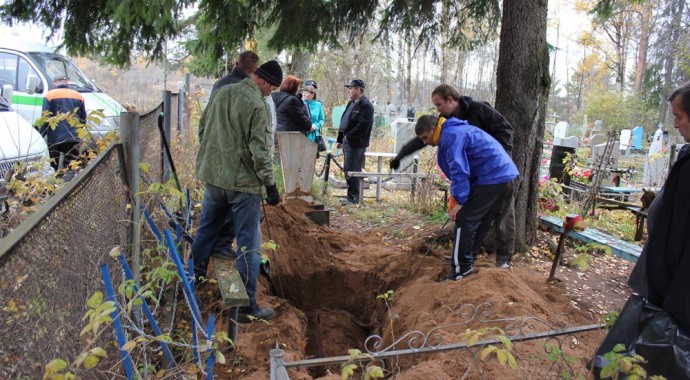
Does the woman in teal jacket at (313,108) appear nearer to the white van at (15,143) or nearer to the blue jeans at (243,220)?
the white van at (15,143)

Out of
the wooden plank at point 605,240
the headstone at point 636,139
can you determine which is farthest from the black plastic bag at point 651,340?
the headstone at point 636,139

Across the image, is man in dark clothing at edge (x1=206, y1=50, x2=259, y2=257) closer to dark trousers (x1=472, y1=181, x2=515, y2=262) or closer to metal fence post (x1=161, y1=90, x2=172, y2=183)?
metal fence post (x1=161, y1=90, x2=172, y2=183)

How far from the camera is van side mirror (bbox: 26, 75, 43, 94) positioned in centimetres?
998

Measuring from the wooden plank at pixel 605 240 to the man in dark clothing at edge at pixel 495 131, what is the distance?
926 millimetres

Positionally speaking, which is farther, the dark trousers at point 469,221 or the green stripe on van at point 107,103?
the green stripe on van at point 107,103

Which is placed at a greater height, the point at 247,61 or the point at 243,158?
the point at 247,61

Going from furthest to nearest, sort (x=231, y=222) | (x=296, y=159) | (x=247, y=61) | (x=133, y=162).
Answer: (x=296, y=159) < (x=247, y=61) < (x=231, y=222) < (x=133, y=162)

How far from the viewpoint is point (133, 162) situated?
279 cm

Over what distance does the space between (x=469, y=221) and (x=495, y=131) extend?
112 centimetres

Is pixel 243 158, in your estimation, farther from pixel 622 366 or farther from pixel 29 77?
pixel 29 77

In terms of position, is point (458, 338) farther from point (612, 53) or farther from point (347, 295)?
point (612, 53)

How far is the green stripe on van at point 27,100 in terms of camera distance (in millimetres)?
9922

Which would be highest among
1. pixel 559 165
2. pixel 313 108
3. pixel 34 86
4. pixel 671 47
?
pixel 671 47

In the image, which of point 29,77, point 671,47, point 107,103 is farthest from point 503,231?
point 671,47
